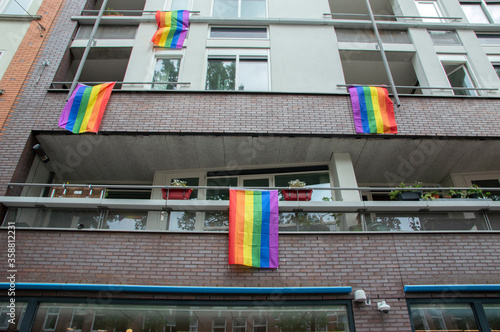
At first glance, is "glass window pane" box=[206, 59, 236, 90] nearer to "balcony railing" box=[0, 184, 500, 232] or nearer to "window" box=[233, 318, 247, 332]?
"balcony railing" box=[0, 184, 500, 232]

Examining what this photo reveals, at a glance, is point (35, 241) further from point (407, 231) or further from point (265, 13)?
point (265, 13)

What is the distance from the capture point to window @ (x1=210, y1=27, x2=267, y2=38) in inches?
438

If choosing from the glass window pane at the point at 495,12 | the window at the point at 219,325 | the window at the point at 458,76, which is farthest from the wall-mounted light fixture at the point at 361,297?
the glass window pane at the point at 495,12

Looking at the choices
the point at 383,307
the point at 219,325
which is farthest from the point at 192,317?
the point at 383,307

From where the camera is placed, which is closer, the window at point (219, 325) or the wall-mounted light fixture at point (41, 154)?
the window at point (219, 325)

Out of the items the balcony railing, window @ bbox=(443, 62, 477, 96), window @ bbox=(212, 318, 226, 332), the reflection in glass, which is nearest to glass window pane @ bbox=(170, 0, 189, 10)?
the balcony railing

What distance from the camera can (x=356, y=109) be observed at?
8891 millimetres

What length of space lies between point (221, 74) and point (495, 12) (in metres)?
11.0

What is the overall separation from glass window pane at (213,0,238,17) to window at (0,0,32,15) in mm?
6359

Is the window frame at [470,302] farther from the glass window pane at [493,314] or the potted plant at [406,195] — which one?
the potted plant at [406,195]

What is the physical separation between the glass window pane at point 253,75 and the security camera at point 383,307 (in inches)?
247

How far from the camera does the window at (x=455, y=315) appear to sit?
6.39 metres

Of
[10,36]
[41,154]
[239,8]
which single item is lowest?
[41,154]

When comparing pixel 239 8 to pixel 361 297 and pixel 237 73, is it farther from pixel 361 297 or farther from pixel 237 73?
pixel 361 297
